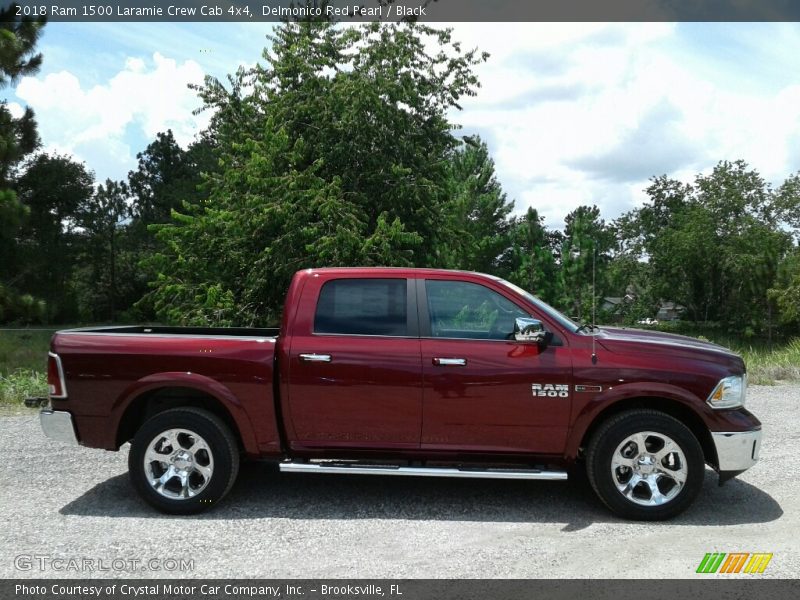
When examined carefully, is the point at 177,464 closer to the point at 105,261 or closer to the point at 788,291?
the point at 788,291

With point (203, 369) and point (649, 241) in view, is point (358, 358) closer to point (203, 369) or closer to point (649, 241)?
point (203, 369)

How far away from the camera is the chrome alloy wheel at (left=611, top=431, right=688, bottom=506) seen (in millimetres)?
5473

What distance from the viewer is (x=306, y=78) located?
2105cm

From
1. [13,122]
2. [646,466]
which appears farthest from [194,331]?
[13,122]

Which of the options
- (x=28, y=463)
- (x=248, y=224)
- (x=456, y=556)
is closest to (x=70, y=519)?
(x=28, y=463)

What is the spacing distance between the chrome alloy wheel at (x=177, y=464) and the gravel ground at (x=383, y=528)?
225 mm

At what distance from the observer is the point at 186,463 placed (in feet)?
18.5

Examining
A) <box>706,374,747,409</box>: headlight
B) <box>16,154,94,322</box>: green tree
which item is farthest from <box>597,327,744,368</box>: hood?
<box>16,154,94,322</box>: green tree

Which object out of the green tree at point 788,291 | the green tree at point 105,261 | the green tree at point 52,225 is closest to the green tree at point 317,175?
the green tree at point 788,291

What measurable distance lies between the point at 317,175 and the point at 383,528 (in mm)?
15589

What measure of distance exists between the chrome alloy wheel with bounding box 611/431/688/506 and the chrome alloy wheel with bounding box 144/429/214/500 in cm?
297

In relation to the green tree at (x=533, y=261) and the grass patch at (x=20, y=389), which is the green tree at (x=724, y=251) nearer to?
the green tree at (x=533, y=261)

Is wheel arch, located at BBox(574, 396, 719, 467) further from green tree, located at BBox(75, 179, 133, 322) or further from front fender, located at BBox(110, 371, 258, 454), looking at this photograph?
green tree, located at BBox(75, 179, 133, 322)
